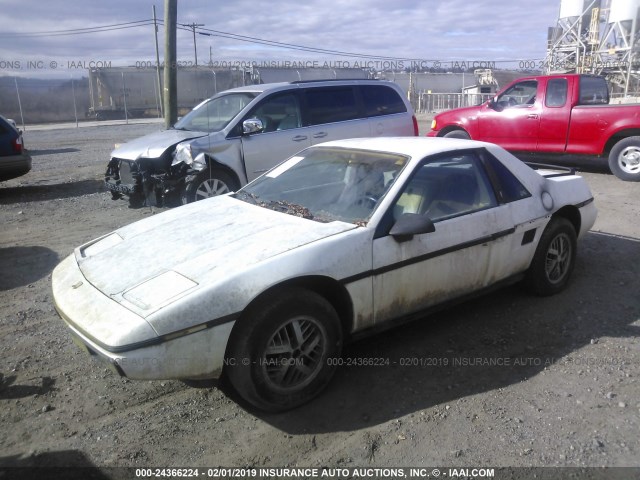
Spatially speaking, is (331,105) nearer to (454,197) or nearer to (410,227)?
(454,197)

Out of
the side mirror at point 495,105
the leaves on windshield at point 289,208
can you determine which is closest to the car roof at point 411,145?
the leaves on windshield at point 289,208

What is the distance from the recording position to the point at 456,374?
3.53m

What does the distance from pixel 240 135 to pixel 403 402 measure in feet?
16.9

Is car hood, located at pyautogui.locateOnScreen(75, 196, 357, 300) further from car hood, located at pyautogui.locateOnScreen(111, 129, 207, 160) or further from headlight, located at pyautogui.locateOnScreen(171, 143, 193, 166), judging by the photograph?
car hood, located at pyautogui.locateOnScreen(111, 129, 207, 160)

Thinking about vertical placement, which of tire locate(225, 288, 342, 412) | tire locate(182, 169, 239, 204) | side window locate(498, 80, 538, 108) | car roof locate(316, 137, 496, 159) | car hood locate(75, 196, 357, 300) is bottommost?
tire locate(225, 288, 342, 412)

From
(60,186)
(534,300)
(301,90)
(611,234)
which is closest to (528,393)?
(534,300)

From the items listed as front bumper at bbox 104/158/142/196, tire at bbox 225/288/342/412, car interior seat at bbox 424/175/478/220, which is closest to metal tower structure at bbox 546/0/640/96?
front bumper at bbox 104/158/142/196

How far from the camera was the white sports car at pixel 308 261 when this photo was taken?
110 inches

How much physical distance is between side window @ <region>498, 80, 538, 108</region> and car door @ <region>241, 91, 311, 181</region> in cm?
533

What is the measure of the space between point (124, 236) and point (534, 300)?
338 centimetres

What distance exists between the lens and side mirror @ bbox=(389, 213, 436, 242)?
3.34 metres

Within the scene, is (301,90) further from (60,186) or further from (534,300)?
(60,186)

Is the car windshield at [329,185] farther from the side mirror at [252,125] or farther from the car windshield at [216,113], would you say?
the car windshield at [216,113]

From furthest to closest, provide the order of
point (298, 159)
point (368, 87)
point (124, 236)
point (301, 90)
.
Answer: point (368, 87)
point (301, 90)
point (298, 159)
point (124, 236)
